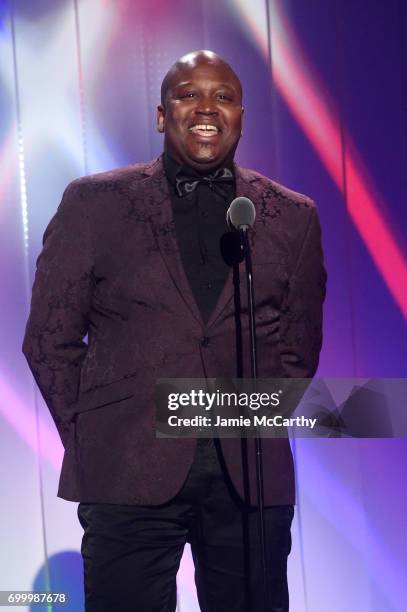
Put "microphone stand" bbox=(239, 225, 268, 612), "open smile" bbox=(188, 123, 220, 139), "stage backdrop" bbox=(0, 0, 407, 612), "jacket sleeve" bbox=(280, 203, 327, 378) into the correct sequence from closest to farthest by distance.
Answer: "microphone stand" bbox=(239, 225, 268, 612) < "open smile" bbox=(188, 123, 220, 139) < "jacket sleeve" bbox=(280, 203, 327, 378) < "stage backdrop" bbox=(0, 0, 407, 612)

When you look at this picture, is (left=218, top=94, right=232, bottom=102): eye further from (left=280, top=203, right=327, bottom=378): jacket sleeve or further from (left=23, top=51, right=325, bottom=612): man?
(left=280, top=203, right=327, bottom=378): jacket sleeve

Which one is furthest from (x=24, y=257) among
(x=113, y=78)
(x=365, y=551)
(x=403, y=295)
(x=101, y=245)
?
(x=365, y=551)

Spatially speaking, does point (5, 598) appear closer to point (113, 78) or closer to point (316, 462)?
point (316, 462)

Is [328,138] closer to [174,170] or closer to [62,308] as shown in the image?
[174,170]

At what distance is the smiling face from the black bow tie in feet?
0.06

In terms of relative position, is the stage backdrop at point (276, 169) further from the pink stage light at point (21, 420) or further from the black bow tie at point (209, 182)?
the black bow tie at point (209, 182)

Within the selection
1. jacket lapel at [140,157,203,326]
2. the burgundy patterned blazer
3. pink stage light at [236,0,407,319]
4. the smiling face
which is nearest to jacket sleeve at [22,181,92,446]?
the burgundy patterned blazer

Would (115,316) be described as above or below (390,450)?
above

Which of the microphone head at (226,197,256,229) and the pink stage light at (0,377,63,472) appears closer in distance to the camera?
the microphone head at (226,197,256,229)

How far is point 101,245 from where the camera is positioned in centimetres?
181

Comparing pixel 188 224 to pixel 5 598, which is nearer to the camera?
pixel 188 224

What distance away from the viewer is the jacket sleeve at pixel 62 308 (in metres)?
1.81

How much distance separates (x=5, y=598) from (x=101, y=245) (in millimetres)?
1262

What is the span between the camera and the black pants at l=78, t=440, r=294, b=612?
67.7 inches
